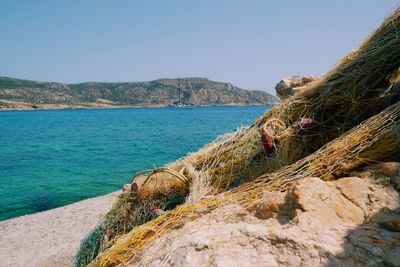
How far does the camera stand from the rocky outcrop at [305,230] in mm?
2414

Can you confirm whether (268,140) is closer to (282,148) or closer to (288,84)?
(282,148)

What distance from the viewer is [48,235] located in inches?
562

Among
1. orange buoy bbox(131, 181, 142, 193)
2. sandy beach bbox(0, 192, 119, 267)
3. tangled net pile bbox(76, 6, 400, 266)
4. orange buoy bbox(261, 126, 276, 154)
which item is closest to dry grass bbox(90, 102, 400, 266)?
tangled net pile bbox(76, 6, 400, 266)

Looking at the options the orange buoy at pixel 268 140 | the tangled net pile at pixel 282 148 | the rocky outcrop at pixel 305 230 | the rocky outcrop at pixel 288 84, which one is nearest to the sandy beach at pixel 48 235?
the rocky outcrop at pixel 288 84

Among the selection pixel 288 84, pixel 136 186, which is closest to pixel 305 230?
pixel 136 186

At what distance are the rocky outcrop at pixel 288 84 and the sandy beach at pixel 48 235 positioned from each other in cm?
706

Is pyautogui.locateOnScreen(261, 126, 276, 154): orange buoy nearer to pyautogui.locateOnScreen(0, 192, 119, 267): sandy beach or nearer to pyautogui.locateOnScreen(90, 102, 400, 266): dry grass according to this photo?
pyautogui.locateOnScreen(90, 102, 400, 266): dry grass

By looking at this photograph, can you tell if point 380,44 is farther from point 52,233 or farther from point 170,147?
point 170,147

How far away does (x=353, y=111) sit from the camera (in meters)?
4.58

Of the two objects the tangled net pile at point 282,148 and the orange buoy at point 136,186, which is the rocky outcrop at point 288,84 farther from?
the orange buoy at point 136,186

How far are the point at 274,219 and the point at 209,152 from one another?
2.46 meters

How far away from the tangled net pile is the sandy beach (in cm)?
740

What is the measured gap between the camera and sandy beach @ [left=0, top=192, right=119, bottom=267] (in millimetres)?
12172

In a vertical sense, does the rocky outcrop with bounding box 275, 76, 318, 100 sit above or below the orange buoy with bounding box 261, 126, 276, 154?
above
